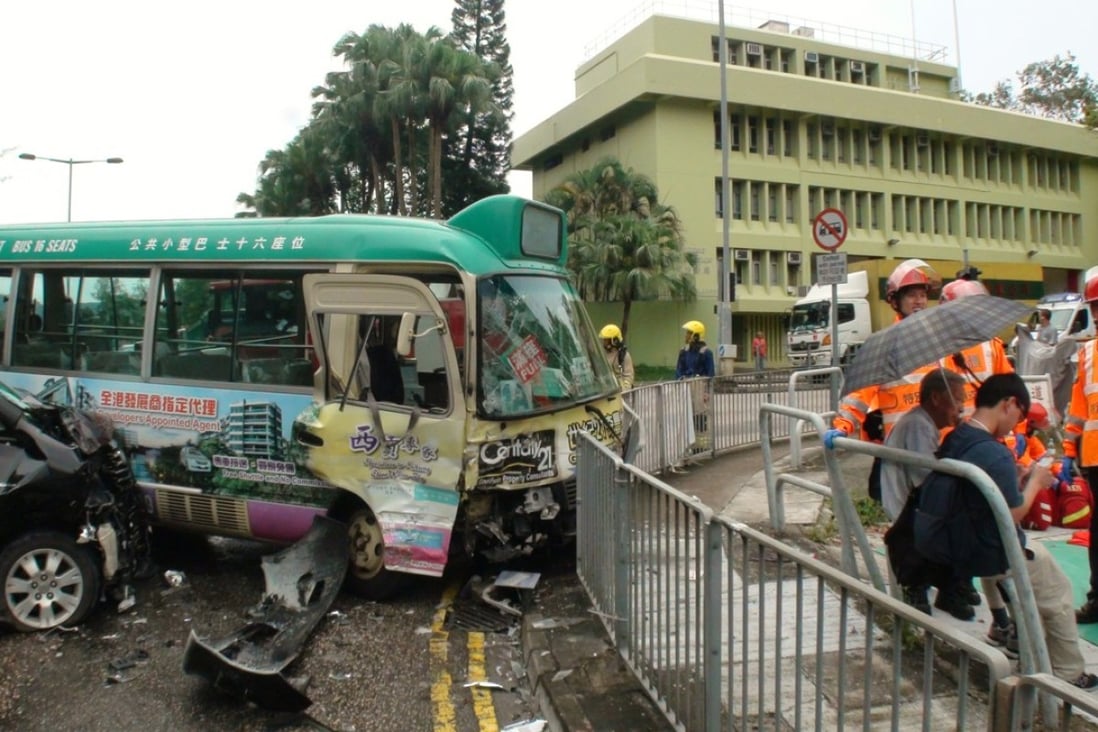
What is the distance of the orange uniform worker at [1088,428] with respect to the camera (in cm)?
461

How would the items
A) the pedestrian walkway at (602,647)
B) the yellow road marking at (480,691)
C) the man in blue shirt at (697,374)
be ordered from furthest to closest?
the man in blue shirt at (697,374), the yellow road marking at (480,691), the pedestrian walkway at (602,647)

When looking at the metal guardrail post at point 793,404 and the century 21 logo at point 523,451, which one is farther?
the metal guardrail post at point 793,404

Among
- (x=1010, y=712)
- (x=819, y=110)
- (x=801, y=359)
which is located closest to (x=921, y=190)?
(x=819, y=110)

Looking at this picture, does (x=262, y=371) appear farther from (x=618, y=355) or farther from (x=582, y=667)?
(x=618, y=355)

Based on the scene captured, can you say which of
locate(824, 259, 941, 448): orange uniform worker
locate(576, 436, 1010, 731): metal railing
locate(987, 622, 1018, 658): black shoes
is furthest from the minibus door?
locate(987, 622, 1018, 658): black shoes

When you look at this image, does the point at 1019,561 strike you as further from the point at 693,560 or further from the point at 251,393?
the point at 251,393

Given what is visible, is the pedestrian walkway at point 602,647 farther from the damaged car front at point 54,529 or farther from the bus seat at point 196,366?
the bus seat at point 196,366

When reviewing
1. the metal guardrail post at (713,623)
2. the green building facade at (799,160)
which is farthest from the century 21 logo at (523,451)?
the green building facade at (799,160)

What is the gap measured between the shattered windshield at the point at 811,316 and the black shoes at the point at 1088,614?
24.7 meters

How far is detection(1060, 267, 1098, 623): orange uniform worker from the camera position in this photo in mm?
4605

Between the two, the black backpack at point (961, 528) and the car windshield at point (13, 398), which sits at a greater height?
the car windshield at point (13, 398)

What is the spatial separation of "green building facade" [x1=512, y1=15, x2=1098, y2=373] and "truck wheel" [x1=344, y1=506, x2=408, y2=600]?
29224 mm

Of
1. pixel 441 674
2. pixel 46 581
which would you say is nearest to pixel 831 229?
pixel 441 674

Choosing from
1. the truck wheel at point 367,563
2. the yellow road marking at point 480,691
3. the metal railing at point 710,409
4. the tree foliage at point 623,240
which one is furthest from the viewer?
the tree foliage at point 623,240
